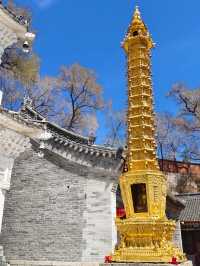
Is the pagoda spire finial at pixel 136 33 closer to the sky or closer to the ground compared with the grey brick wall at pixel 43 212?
closer to the sky

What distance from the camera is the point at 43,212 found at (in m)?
17.4

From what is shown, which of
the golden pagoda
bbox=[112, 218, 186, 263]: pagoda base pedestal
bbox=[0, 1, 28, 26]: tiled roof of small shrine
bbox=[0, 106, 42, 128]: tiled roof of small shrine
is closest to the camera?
bbox=[112, 218, 186, 263]: pagoda base pedestal

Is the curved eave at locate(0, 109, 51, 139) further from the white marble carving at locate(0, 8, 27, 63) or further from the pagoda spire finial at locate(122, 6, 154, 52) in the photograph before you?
the pagoda spire finial at locate(122, 6, 154, 52)

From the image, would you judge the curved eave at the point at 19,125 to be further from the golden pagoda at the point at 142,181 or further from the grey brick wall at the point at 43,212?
the grey brick wall at the point at 43,212

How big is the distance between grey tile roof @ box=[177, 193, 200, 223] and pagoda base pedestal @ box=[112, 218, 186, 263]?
16198 mm

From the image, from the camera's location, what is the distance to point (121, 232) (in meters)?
8.56

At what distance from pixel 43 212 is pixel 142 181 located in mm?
10046

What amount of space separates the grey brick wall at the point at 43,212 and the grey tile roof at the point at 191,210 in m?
10.3

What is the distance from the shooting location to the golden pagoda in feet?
27.0

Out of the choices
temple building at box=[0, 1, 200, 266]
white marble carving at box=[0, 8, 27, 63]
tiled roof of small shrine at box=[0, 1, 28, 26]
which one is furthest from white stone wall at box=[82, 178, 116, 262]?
tiled roof of small shrine at box=[0, 1, 28, 26]

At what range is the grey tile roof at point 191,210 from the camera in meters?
23.9

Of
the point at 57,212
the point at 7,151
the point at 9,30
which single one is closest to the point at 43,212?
the point at 57,212

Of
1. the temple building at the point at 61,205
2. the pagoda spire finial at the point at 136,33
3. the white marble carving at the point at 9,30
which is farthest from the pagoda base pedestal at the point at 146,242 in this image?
the temple building at the point at 61,205

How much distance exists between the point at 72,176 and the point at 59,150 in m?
1.61
